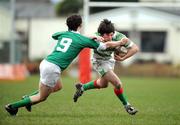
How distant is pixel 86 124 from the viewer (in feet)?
33.3

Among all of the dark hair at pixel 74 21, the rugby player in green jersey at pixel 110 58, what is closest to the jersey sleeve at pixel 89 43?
the dark hair at pixel 74 21

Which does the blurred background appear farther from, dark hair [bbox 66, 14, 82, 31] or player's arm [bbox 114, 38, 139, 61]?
dark hair [bbox 66, 14, 82, 31]

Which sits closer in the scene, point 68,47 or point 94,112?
point 68,47

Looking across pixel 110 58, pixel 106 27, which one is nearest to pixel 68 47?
pixel 106 27

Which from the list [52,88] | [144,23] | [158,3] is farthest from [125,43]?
[144,23]

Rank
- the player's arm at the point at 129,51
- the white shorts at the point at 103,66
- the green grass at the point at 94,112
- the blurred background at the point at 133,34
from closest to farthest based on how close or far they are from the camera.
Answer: the green grass at the point at 94,112 → the player's arm at the point at 129,51 → the white shorts at the point at 103,66 → the blurred background at the point at 133,34

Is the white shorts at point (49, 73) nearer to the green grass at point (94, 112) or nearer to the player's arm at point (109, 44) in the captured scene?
the green grass at point (94, 112)

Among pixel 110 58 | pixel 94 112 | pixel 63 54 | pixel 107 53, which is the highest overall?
pixel 63 54

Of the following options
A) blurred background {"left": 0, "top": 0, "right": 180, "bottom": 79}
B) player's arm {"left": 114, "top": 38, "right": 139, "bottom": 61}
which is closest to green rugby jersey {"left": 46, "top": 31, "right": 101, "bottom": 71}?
player's arm {"left": 114, "top": 38, "right": 139, "bottom": 61}

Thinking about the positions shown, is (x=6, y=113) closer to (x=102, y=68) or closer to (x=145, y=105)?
(x=102, y=68)

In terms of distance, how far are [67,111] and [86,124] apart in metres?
2.02

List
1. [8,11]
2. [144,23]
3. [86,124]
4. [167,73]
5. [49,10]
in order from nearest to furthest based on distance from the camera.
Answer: [86,124]
[8,11]
[167,73]
[144,23]
[49,10]

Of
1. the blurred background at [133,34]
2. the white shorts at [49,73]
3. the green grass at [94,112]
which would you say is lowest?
the blurred background at [133,34]

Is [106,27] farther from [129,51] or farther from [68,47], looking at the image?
[68,47]
